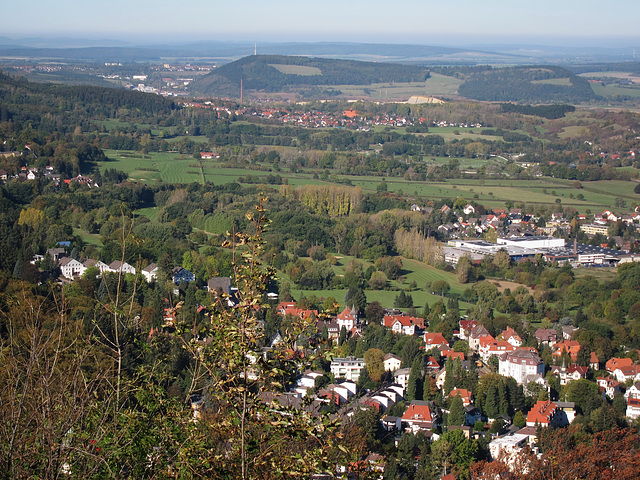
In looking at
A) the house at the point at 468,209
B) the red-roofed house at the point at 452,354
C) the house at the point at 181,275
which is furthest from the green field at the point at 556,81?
the red-roofed house at the point at 452,354

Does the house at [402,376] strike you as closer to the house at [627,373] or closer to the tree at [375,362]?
the tree at [375,362]

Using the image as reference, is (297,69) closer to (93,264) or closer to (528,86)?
(528,86)

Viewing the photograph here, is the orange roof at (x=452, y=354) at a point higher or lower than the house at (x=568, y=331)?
higher

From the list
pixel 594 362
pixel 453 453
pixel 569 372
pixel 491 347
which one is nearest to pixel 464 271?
pixel 491 347

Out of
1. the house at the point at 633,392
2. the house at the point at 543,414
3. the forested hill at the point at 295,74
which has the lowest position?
the house at the point at 633,392

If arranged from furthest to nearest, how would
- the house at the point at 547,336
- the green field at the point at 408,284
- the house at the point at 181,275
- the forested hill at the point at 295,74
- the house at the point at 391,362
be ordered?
the forested hill at the point at 295,74, the green field at the point at 408,284, the house at the point at 181,275, the house at the point at 547,336, the house at the point at 391,362

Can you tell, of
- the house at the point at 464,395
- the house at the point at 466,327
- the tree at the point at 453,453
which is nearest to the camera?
the tree at the point at 453,453

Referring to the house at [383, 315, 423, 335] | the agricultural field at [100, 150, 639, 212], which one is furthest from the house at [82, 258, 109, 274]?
the agricultural field at [100, 150, 639, 212]
